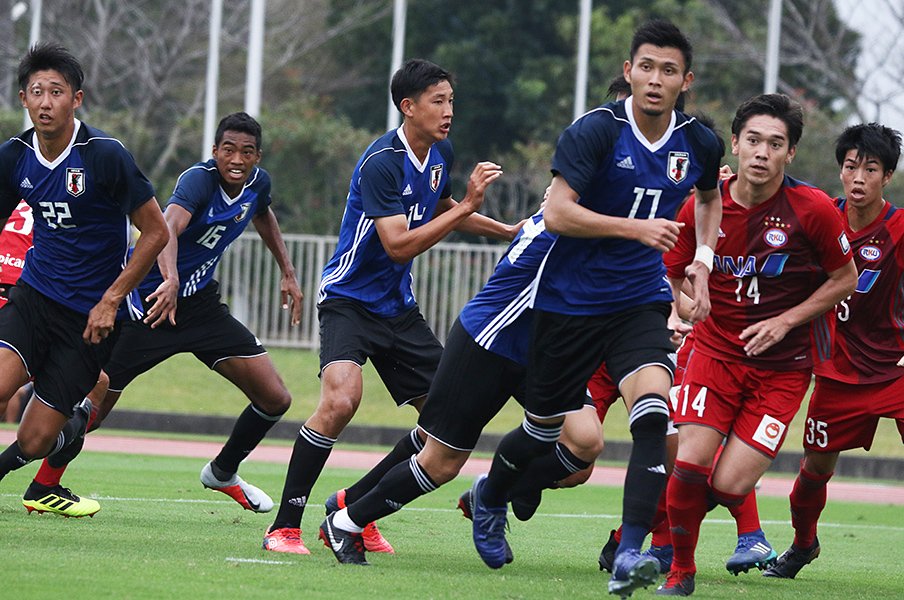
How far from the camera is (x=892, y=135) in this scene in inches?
315

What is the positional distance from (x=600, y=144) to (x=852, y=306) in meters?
2.53

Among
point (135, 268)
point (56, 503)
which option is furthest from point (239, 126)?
point (56, 503)

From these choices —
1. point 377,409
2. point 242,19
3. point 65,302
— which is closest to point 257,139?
point 65,302

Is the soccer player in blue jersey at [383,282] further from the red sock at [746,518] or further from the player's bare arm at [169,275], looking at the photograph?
the red sock at [746,518]

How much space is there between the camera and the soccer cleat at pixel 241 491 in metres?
9.05

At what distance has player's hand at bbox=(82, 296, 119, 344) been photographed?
24.8 feet

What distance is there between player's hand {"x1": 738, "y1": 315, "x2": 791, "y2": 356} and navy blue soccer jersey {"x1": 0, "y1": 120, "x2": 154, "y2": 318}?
314 centimetres

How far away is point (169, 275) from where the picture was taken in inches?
338

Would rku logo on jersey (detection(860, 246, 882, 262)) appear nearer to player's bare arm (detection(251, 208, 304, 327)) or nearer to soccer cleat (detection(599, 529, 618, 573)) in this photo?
soccer cleat (detection(599, 529, 618, 573))

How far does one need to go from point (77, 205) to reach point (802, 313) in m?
3.73

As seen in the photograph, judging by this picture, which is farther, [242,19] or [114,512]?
[242,19]

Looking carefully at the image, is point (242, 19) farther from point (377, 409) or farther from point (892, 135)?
point (892, 135)

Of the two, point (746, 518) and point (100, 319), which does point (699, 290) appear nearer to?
point (746, 518)

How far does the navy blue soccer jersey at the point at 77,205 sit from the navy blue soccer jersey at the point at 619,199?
7.75ft
